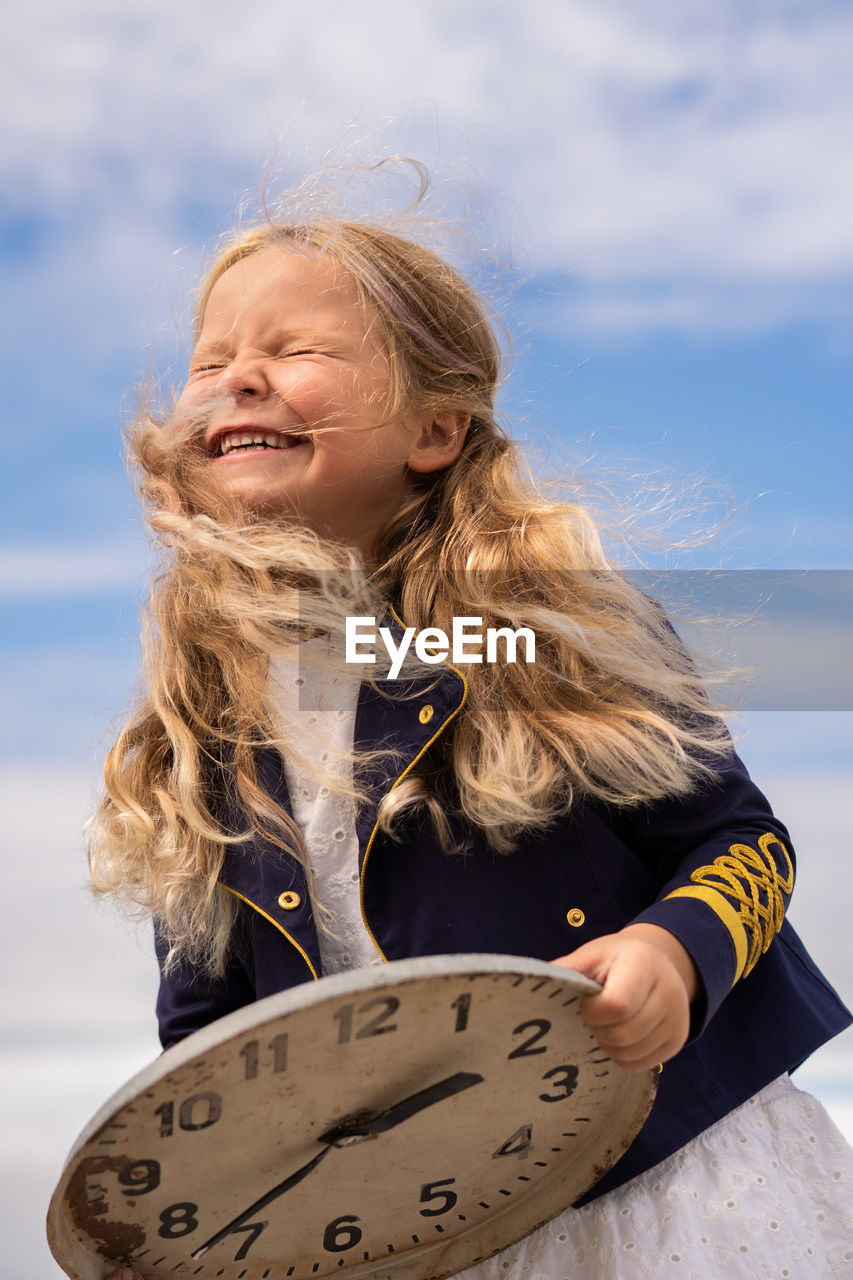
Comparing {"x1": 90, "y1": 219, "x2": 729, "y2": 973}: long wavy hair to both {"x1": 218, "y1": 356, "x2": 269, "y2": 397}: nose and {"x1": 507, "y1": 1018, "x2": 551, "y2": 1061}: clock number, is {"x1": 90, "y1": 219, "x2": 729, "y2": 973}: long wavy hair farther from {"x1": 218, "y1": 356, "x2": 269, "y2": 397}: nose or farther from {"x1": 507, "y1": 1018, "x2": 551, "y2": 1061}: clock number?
{"x1": 507, "y1": 1018, "x2": 551, "y2": 1061}: clock number

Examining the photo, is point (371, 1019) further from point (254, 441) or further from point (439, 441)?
point (439, 441)

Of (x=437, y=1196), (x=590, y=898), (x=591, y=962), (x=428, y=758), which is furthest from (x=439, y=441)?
(x=437, y=1196)

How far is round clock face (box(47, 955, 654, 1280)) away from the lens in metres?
0.78

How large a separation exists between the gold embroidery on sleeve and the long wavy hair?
0.33 ft

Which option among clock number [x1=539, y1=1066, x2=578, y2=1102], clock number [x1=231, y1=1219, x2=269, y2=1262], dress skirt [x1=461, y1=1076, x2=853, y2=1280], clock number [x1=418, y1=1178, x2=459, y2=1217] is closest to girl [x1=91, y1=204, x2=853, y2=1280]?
dress skirt [x1=461, y1=1076, x2=853, y2=1280]

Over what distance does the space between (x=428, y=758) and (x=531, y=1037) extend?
0.53 m

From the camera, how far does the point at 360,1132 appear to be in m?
0.89

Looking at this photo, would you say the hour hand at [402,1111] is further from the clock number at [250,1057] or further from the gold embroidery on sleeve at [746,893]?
the gold embroidery on sleeve at [746,893]

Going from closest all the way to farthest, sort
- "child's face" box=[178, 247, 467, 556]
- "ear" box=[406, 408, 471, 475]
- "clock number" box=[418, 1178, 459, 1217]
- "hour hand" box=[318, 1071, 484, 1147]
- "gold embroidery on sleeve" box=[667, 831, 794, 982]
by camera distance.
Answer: "hour hand" box=[318, 1071, 484, 1147], "clock number" box=[418, 1178, 459, 1217], "gold embroidery on sleeve" box=[667, 831, 794, 982], "child's face" box=[178, 247, 467, 556], "ear" box=[406, 408, 471, 475]

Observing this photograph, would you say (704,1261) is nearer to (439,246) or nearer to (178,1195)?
(178,1195)

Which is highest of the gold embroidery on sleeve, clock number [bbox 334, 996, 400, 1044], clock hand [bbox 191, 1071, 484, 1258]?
the gold embroidery on sleeve

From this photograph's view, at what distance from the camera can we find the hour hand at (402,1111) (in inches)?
34.5

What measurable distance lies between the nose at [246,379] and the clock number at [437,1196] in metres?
0.92

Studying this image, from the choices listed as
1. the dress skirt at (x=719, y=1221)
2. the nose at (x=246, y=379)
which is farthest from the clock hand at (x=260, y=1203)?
the nose at (x=246, y=379)
